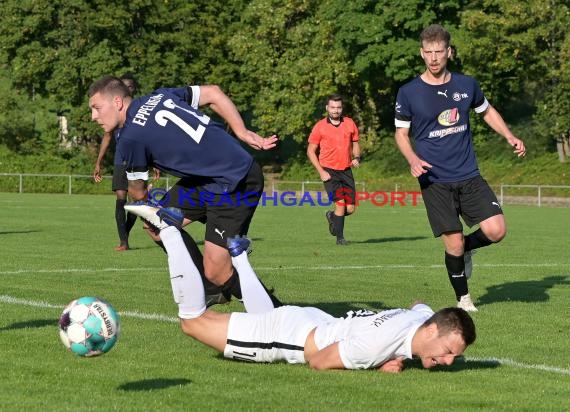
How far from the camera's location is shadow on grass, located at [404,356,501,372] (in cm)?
759

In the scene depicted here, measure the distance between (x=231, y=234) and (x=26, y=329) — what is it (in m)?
1.65

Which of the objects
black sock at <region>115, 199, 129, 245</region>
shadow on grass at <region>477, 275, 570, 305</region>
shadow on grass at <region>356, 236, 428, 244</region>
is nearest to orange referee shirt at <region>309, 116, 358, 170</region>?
shadow on grass at <region>356, 236, 428, 244</region>

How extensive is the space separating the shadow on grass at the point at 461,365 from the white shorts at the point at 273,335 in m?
0.62

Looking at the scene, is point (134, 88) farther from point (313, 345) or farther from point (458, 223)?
point (313, 345)

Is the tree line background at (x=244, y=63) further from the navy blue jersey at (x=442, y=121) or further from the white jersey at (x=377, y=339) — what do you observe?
the white jersey at (x=377, y=339)

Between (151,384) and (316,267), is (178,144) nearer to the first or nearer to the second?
(151,384)

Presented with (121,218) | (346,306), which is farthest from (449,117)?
(121,218)

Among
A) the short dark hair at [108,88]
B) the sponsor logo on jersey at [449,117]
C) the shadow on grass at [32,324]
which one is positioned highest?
the short dark hair at [108,88]

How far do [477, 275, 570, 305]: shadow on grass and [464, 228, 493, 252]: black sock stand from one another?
1.89 feet

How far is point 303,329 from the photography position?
7598mm

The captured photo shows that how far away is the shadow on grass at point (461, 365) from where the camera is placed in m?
7.59

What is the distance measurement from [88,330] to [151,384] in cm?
49

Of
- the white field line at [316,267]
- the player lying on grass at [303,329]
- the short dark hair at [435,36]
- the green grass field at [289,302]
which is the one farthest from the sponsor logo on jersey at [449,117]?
the white field line at [316,267]

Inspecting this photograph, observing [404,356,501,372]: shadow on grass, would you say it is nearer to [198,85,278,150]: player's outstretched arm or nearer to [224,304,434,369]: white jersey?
[224,304,434,369]: white jersey
